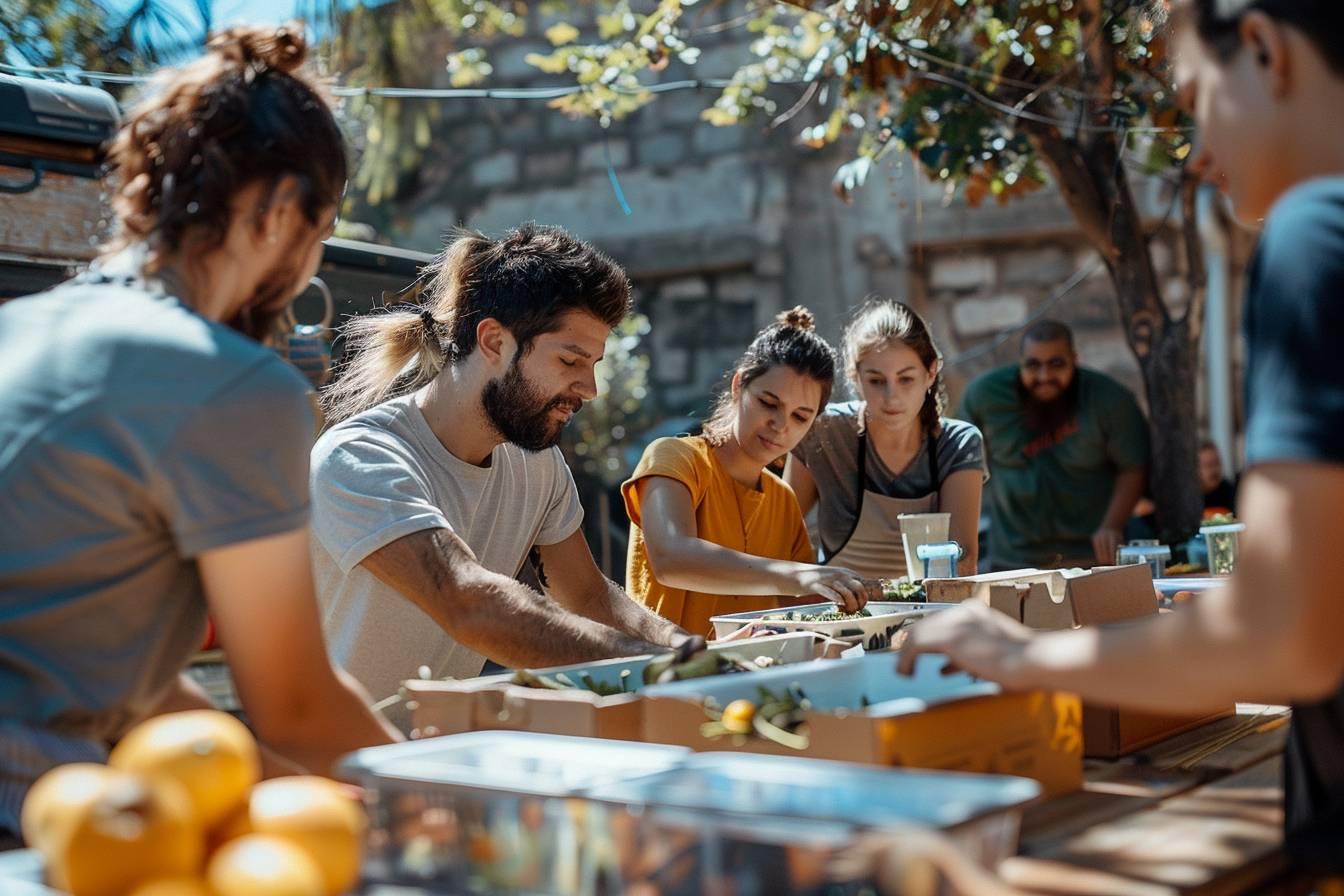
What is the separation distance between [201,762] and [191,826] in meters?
0.05

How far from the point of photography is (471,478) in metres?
2.78

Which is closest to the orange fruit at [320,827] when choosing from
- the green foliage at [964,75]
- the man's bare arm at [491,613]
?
the man's bare arm at [491,613]

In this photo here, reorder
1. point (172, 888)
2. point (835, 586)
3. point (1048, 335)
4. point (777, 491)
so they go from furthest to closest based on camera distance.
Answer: point (1048, 335) → point (777, 491) → point (835, 586) → point (172, 888)

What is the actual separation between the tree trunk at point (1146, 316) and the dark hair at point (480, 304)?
7.77ft

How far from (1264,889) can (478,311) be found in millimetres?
2031

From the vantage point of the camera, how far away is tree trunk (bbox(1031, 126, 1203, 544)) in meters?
4.74

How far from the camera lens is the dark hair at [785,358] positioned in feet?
11.7

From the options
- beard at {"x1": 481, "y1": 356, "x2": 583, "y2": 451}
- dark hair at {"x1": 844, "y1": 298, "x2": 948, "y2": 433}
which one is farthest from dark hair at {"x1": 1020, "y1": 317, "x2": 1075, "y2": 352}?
beard at {"x1": 481, "y1": 356, "x2": 583, "y2": 451}

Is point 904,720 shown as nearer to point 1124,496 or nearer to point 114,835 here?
point 114,835

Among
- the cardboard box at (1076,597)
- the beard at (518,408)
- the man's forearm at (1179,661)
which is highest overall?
the beard at (518,408)

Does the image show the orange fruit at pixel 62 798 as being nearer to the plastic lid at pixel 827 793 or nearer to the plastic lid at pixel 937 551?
the plastic lid at pixel 827 793

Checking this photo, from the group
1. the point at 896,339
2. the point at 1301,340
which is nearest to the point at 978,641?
the point at 1301,340

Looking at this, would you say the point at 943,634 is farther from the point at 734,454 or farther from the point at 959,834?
the point at 734,454

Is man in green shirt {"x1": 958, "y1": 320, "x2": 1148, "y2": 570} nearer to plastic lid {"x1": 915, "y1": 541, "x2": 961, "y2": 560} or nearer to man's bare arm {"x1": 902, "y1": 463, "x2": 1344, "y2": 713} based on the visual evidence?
plastic lid {"x1": 915, "y1": 541, "x2": 961, "y2": 560}
